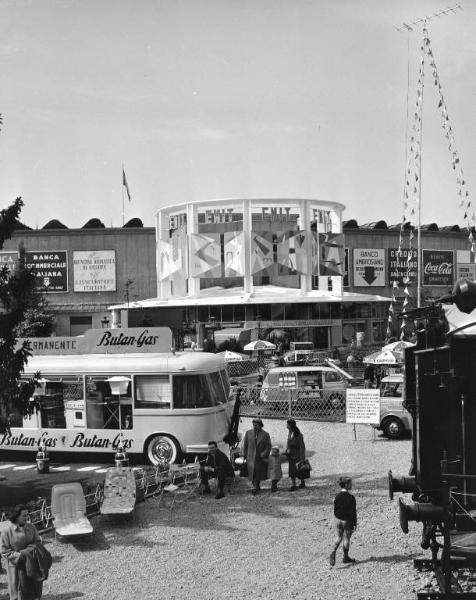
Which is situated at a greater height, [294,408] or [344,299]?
[344,299]

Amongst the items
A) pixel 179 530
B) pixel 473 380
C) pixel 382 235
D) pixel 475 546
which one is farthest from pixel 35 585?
pixel 382 235

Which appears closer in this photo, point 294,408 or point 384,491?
point 384,491

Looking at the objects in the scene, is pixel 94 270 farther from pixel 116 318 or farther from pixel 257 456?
pixel 257 456

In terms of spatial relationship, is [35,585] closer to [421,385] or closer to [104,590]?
[104,590]

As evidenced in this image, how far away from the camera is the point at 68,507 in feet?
38.7

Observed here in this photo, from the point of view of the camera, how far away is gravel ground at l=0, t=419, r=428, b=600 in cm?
899

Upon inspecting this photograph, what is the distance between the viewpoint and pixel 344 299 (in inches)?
2408

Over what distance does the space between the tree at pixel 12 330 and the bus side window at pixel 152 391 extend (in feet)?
12.6

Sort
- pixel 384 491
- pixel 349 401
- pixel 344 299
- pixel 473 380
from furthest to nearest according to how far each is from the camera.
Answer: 1. pixel 344 299
2. pixel 349 401
3. pixel 384 491
4. pixel 473 380

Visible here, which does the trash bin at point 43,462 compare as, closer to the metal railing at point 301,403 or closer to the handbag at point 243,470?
the handbag at point 243,470

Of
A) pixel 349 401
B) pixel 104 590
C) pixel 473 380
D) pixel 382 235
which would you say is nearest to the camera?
pixel 473 380

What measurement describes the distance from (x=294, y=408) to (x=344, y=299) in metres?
37.8

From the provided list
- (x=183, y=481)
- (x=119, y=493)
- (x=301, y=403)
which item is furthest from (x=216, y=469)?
(x=301, y=403)

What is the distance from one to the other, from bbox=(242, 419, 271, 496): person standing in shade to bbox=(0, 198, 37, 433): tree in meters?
4.48
